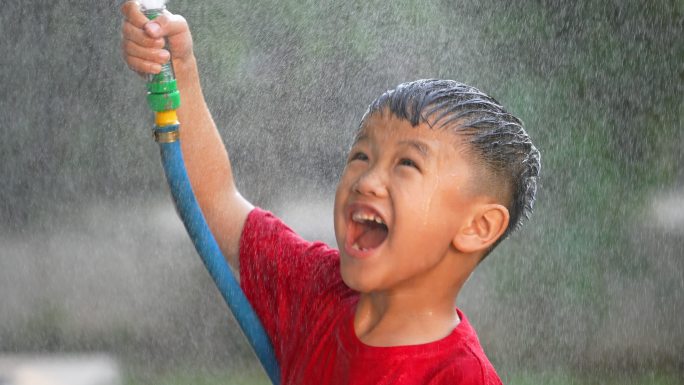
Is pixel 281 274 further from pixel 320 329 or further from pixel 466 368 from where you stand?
pixel 466 368

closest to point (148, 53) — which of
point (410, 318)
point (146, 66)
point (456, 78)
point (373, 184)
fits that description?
point (146, 66)

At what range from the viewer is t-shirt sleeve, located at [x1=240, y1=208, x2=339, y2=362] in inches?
53.8

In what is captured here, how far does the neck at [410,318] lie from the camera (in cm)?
121

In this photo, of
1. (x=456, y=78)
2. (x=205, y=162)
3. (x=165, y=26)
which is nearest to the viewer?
(x=165, y=26)

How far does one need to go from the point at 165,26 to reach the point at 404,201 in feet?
1.32

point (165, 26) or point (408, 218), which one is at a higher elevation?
point (165, 26)

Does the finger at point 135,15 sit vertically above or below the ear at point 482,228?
above

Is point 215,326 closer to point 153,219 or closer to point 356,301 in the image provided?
point 153,219

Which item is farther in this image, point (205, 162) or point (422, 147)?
point (205, 162)

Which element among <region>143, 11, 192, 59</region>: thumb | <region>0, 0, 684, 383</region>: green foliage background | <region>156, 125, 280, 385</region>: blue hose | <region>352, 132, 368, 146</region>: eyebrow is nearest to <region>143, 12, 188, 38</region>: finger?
<region>143, 11, 192, 59</region>: thumb

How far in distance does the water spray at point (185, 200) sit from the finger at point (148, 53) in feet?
0.06

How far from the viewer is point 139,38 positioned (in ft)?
4.05

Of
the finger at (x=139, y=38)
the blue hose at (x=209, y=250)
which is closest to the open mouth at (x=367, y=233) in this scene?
the blue hose at (x=209, y=250)

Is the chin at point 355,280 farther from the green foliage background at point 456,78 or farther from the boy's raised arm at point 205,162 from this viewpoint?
the green foliage background at point 456,78
